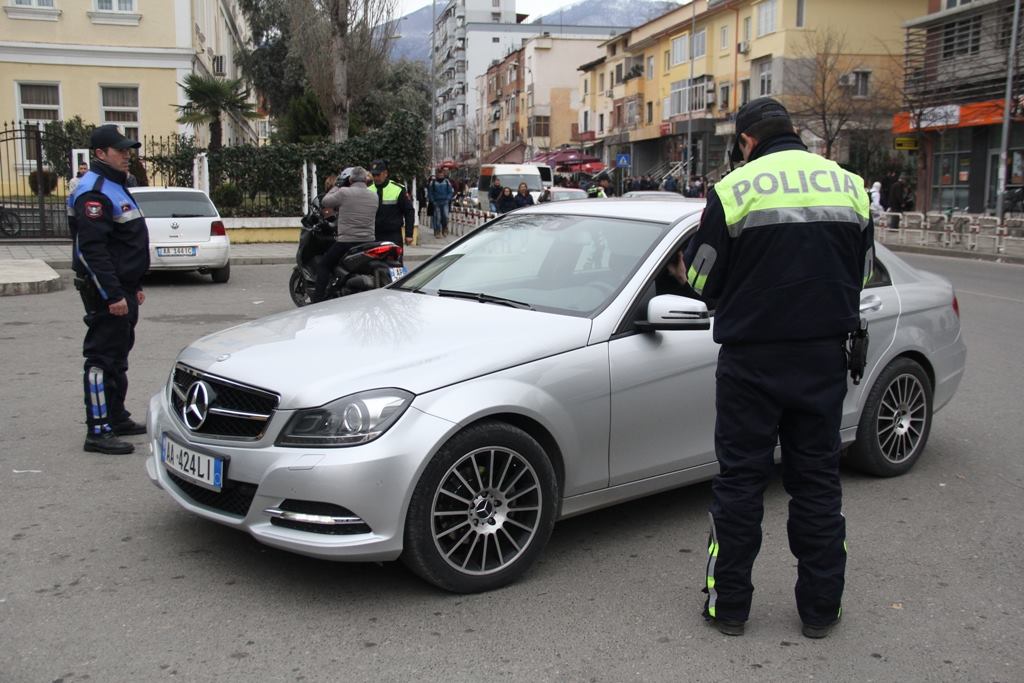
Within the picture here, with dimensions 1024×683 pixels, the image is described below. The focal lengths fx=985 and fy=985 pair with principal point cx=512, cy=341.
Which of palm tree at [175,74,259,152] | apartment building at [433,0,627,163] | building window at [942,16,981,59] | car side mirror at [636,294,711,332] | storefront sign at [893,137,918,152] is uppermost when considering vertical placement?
apartment building at [433,0,627,163]

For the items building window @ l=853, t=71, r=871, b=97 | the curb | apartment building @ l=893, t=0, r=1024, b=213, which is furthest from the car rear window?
building window @ l=853, t=71, r=871, b=97

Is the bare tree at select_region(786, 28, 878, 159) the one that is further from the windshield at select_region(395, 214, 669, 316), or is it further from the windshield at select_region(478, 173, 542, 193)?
the windshield at select_region(395, 214, 669, 316)

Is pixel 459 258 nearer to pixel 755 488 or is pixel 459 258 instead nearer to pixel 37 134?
pixel 755 488

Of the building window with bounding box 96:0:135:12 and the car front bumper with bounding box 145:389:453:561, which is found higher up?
the building window with bounding box 96:0:135:12

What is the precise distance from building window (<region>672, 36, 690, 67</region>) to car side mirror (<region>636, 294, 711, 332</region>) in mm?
56705

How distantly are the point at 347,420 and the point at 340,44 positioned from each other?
2439 centimetres

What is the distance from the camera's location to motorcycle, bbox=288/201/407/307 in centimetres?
1040

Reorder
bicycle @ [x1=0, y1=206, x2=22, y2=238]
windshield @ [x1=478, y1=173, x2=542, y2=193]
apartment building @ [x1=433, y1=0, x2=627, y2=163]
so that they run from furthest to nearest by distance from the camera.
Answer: apartment building @ [x1=433, y1=0, x2=627, y2=163] → windshield @ [x1=478, y1=173, x2=542, y2=193] → bicycle @ [x1=0, y1=206, x2=22, y2=238]

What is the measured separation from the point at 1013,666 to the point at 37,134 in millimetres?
21023

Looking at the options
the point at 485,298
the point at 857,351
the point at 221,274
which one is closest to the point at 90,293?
the point at 485,298

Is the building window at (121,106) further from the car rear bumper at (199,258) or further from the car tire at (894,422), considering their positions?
the car tire at (894,422)

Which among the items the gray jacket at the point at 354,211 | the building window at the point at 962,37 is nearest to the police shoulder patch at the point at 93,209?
the gray jacket at the point at 354,211

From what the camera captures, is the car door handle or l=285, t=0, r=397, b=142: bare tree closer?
the car door handle

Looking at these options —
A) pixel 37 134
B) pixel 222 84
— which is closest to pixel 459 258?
pixel 37 134
